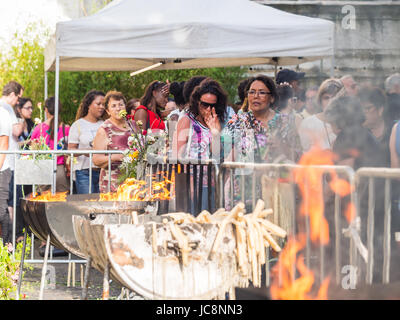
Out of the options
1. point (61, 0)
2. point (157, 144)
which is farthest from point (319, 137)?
point (61, 0)

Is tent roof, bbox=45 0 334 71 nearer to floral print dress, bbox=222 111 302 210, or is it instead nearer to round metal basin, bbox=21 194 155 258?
floral print dress, bbox=222 111 302 210

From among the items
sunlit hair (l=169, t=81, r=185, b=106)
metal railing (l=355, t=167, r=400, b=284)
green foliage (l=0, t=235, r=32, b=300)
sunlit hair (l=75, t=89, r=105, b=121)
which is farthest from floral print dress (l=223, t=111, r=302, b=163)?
sunlit hair (l=75, t=89, r=105, b=121)

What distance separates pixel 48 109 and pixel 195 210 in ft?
16.0

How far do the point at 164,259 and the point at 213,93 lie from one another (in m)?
2.93

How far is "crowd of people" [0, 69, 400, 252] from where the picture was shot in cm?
459

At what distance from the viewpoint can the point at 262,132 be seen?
5734 millimetres

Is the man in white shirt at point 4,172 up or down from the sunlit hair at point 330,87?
down

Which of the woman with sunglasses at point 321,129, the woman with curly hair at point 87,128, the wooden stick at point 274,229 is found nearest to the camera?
the wooden stick at point 274,229

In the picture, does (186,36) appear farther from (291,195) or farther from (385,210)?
(385,210)

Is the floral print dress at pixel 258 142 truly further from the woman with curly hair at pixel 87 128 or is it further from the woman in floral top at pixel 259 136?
the woman with curly hair at pixel 87 128

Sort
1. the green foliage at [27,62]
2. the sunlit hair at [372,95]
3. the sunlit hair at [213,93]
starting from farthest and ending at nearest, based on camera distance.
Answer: the green foliage at [27,62] < the sunlit hair at [213,93] < the sunlit hair at [372,95]

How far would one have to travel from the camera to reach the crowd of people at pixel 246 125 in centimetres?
459

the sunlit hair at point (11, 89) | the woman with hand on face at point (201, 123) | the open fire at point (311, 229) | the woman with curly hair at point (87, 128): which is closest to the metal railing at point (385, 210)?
the open fire at point (311, 229)

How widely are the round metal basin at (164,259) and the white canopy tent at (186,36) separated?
4.44 meters
